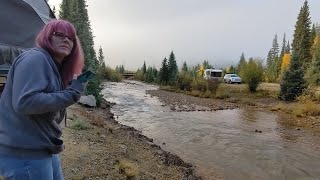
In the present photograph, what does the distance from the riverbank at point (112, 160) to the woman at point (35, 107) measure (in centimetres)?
391

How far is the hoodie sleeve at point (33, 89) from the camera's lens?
A: 86.6 inches

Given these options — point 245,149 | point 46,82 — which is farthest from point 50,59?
point 245,149

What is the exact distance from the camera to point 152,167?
9219 mm

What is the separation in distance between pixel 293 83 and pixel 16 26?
101ft

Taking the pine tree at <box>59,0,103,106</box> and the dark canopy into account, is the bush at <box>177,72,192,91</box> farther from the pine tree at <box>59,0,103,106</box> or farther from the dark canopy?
the dark canopy

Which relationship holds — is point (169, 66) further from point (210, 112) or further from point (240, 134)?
point (240, 134)

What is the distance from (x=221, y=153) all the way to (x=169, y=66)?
138ft

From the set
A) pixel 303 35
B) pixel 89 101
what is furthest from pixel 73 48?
pixel 303 35

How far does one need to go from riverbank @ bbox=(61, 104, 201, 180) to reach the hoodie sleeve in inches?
162

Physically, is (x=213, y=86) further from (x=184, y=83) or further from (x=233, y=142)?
(x=233, y=142)

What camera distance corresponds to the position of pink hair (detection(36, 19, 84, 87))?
2.44 metres

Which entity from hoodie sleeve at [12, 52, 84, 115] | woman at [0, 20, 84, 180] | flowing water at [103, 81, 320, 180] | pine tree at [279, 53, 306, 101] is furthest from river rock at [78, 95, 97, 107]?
hoodie sleeve at [12, 52, 84, 115]

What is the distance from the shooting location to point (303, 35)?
170 feet

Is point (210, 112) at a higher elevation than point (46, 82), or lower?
lower
